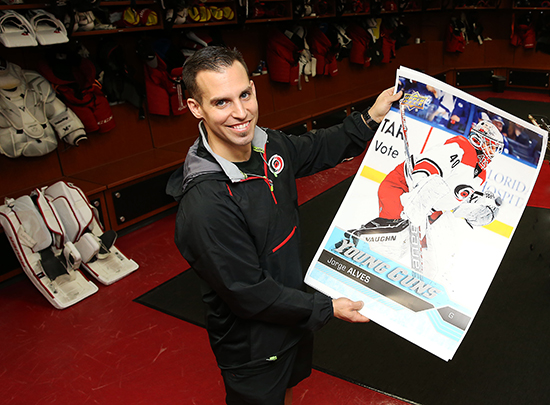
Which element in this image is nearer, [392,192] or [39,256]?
[392,192]

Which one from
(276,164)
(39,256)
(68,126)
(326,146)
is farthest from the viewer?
(68,126)

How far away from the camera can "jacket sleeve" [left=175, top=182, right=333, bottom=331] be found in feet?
3.64

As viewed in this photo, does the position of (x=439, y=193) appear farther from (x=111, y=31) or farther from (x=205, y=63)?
(x=111, y=31)

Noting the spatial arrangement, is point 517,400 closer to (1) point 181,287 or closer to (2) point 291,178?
(2) point 291,178

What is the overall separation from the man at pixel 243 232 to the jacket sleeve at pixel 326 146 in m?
0.03

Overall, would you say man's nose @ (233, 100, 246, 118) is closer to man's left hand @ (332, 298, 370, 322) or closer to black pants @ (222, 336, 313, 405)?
man's left hand @ (332, 298, 370, 322)

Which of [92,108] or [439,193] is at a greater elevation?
[439,193]

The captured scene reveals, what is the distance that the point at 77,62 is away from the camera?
3.52m

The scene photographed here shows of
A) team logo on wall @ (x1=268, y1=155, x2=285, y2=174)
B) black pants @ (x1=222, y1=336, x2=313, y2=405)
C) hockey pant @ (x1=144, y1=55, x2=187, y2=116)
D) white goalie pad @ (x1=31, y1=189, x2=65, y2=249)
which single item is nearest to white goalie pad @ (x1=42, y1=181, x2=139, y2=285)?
white goalie pad @ (x1=31, y1=189, x2=65, y2=249)

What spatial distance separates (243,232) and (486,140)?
26.1 inches

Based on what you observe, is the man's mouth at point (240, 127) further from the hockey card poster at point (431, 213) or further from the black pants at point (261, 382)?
the black pants at point (261, 382)

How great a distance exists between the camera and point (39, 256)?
9.61 feet

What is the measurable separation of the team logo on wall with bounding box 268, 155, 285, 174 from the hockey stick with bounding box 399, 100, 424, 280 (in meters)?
0.35

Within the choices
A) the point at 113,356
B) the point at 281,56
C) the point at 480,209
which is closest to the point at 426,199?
the point at 480,209
